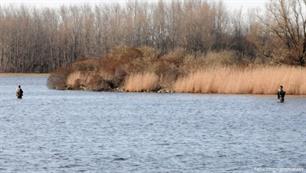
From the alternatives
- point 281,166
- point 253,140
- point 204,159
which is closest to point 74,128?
point 253,140

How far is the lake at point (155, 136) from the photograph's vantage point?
17.4 meters

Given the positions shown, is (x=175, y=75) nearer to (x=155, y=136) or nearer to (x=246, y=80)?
(x=246, y=80)

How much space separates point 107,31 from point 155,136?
270 ft

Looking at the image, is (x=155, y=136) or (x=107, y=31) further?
(x=107, y=31)

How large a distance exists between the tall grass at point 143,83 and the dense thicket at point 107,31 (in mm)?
29265

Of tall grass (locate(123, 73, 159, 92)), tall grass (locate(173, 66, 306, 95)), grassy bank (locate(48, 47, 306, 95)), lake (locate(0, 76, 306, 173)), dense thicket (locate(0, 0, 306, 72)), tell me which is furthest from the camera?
dense thicket (locate(0, 0, 306, 72))

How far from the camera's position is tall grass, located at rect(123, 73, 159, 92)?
48.6m

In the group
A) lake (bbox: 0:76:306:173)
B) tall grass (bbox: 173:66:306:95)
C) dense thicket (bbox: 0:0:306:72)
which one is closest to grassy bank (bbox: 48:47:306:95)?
tall grass (bbox: 173:66:306:95)

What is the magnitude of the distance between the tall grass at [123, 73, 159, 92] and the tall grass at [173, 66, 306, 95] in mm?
2569

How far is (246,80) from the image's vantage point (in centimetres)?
4322

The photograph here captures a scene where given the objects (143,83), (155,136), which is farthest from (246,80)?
(155,136)

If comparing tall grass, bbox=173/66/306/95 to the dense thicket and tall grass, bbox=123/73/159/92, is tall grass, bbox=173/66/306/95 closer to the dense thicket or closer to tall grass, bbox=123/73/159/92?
tall grass, bbox=123/73/159/92

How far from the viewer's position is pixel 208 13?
8712 centimetres

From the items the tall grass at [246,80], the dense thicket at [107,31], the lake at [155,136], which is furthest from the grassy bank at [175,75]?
the dense thicket at [107,31]
